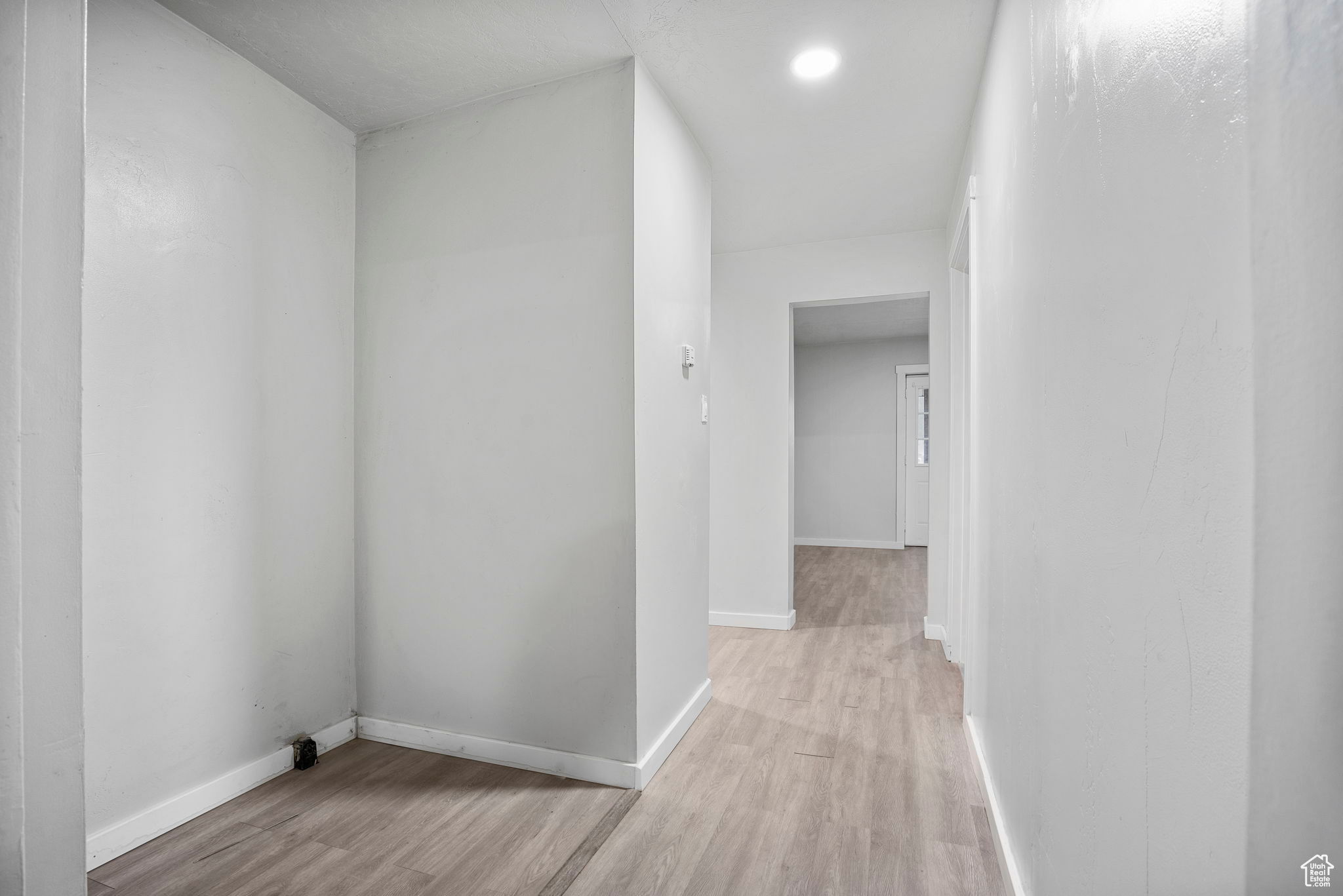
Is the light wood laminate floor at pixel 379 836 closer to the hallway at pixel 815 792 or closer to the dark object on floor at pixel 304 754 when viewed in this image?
the dark object on floor at pixel 304 754

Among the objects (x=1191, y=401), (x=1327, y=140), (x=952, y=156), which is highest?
(x=952, y=156)

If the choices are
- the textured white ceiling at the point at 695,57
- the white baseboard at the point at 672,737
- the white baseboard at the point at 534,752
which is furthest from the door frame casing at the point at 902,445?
the white baseboard at the point at 534,752

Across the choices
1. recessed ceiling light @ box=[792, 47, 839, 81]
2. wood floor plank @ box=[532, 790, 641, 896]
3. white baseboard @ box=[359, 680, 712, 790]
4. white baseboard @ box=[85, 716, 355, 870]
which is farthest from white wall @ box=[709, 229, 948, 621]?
white baseboard @ box=[85, 716, 355, 870]

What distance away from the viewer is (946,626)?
135 inches

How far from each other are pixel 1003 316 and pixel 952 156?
151 cm

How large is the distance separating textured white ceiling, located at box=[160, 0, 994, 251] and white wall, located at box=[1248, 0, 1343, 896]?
1701 mm

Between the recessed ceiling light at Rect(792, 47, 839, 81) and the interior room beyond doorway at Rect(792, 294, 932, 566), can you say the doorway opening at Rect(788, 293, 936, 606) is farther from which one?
the recessed ceiling light at Rect(792, 47, 839, 81)

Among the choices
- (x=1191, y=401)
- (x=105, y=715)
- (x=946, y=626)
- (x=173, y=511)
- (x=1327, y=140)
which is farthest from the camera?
(x=946, y=626)

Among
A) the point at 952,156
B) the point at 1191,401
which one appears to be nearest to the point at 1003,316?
the point at 1191,401

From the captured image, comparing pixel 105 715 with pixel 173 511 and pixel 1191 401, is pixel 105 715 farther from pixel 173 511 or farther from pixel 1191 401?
pixel 1191 401

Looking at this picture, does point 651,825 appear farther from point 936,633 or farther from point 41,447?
point 936,633

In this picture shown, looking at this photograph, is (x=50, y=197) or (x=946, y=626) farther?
(x=946, y=626)

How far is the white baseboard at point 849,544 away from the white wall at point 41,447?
24.3 ft

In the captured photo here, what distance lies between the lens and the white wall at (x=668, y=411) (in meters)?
2.16
